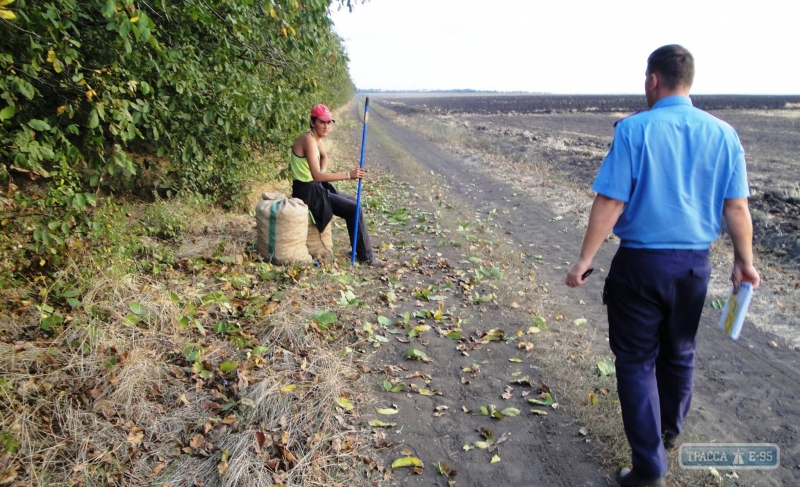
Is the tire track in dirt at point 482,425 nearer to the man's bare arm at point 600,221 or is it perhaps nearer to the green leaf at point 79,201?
the man's bare arm at point 600,221

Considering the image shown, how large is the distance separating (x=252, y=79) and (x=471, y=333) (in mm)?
4054

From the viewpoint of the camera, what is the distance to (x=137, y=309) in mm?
4059

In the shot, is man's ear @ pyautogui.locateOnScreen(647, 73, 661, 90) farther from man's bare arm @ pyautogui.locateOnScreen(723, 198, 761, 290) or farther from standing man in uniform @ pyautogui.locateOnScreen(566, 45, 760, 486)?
man's bare arm @ pyautogui.locateOnScreen(723, 198, 761, 290)

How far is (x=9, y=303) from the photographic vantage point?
3.85 metres

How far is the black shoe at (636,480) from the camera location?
2.88 metres

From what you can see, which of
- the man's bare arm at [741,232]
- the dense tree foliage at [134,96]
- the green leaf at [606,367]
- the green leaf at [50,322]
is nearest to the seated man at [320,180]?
the dense tree foliage at [134,96]

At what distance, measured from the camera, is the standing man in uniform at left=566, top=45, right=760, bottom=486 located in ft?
8.74

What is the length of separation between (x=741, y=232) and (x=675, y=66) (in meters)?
0.97

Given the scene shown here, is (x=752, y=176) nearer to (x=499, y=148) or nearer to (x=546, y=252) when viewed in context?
(x=499, y=148)

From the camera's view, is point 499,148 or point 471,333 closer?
point 471,333

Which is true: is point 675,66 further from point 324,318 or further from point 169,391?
point 169,391

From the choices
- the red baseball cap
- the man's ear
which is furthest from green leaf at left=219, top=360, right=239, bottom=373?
the man's ear

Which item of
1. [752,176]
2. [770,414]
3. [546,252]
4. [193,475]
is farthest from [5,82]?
[752,176]

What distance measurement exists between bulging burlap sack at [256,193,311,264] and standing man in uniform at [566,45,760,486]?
3531mm
